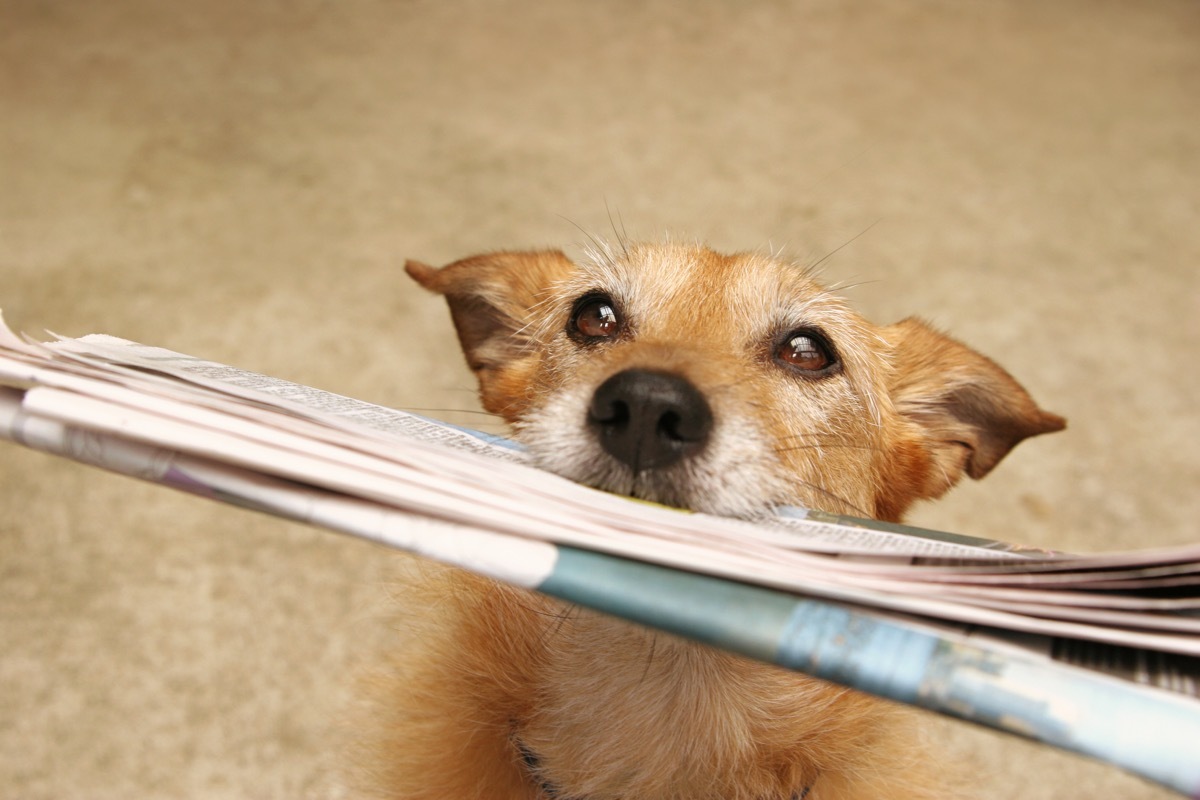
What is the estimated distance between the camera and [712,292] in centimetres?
133

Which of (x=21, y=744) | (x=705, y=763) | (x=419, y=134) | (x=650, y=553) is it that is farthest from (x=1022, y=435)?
(x=419, y=134)

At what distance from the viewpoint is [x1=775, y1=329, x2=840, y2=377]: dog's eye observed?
1.31 metres

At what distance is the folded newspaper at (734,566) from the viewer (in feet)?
1.75

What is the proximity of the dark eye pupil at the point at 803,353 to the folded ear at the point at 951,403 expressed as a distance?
0.22 m

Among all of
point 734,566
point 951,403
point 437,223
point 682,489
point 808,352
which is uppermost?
point 734,566

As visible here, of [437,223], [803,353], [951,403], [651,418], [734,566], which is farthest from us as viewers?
[437,223]

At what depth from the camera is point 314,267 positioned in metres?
2.64

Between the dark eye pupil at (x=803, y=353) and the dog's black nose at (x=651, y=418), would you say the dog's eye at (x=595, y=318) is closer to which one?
the dark eye pupil at (x=803, y=353)

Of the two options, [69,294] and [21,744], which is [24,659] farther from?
[69,294]

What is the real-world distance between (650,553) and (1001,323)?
7.88 ft

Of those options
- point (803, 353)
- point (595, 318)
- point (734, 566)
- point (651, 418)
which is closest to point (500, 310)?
point (595, 318)

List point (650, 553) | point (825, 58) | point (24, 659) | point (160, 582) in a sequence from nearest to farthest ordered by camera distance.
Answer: point (650, 553) < point (24, 659) < point (160, 582) < point (825, 58)

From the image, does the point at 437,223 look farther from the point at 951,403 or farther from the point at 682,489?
the point at 682,489

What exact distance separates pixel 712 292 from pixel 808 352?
173 millimetres
